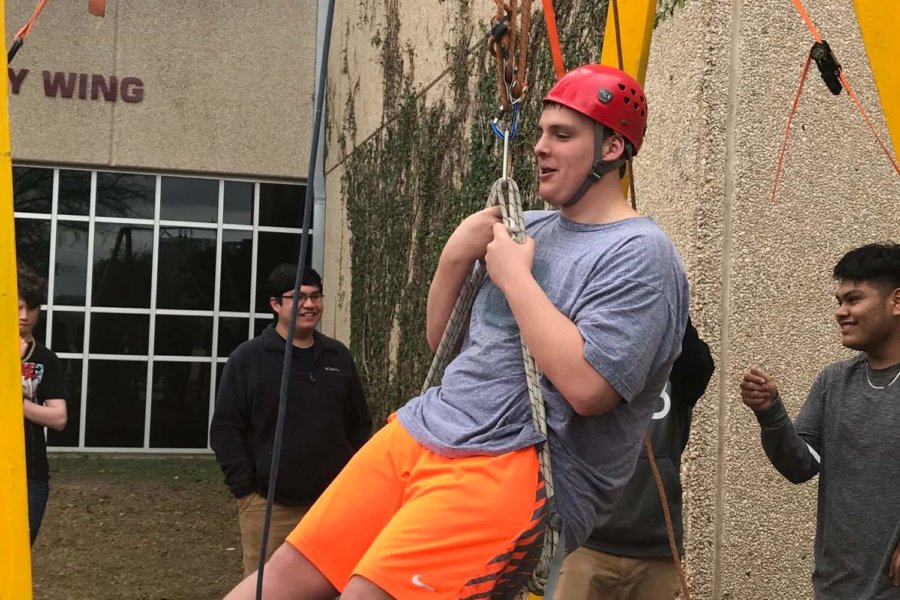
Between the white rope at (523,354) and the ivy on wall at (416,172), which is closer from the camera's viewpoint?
the white rope at (523,354)

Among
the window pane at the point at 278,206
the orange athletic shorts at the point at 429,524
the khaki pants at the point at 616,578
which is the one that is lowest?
the khaki pants at the point at 616,578

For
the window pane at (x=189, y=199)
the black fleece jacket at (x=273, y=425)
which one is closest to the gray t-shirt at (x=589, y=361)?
the black fleece jacket at (x=273, y=425)

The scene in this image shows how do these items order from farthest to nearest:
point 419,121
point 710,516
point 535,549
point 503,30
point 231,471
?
point 419,121, point 231,471, point 710,516, point 503,30, point 535,549

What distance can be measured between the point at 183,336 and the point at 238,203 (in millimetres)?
1961

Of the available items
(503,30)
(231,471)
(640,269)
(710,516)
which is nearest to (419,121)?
(231,471)

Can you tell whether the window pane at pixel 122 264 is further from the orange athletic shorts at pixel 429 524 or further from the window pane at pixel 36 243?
the orange athletic shorts at pixel 429 524

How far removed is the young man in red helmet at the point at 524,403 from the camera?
2.18m

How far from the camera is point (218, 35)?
46.3ft

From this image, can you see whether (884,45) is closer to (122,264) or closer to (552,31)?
(552,31)

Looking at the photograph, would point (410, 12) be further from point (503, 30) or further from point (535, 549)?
point (535, 549)

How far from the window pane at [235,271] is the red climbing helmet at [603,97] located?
1212 cm

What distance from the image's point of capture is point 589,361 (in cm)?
219

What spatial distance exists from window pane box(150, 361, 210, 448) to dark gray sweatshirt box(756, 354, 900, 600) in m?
11.6

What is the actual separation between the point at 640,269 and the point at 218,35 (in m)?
12.9
